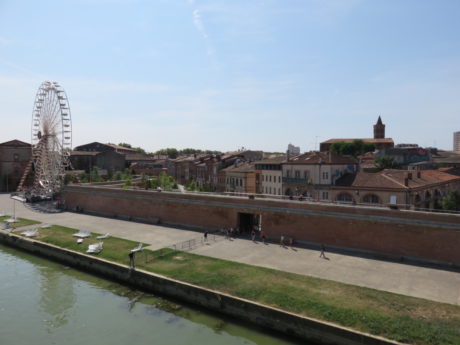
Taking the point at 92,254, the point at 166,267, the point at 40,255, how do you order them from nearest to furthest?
the point at 166,267 → the point at 92,254 → the point at 40,255

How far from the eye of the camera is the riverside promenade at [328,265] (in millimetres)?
15936

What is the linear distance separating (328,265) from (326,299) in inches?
188

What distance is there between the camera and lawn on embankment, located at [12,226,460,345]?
1224cm

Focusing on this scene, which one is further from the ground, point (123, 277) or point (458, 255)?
point (458, 255)

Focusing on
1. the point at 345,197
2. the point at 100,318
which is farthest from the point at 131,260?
the point at 345,197

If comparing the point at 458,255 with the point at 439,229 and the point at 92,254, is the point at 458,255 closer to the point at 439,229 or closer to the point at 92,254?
the point at 439,229

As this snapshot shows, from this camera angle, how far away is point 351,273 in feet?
58.7

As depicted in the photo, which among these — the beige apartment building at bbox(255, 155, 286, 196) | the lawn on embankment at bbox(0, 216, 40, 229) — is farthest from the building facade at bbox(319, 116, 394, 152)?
the lawn on embankment at bbox(0, 216, 40, 229)

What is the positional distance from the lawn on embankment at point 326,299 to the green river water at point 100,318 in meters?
1.44

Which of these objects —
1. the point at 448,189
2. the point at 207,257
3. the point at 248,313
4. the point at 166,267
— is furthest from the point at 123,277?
the point at 448,189

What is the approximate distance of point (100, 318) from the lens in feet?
51.5

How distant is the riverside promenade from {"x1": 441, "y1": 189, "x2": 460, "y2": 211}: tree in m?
17.9

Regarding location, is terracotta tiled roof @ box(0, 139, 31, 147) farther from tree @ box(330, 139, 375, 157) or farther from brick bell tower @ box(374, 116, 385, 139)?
brick bell tower @ box(374, 116, 385, 139)

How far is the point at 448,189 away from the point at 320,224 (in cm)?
2272
